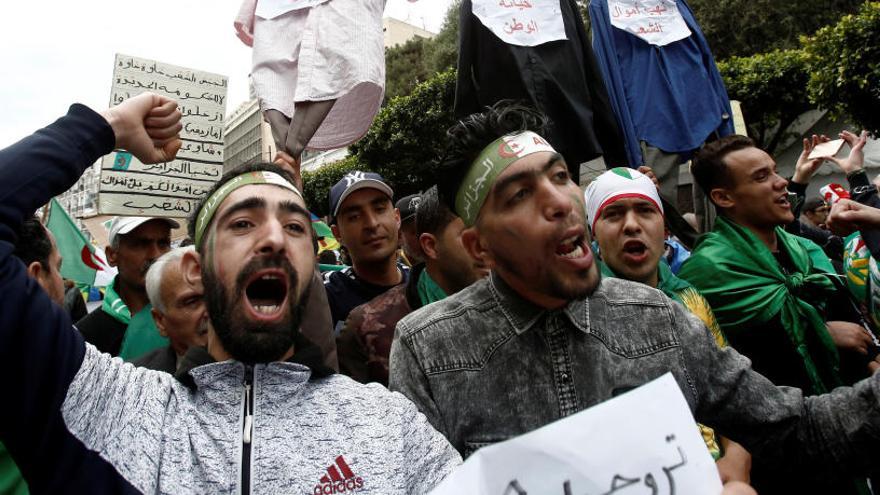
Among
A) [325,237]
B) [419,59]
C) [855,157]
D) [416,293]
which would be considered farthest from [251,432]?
[419,59]

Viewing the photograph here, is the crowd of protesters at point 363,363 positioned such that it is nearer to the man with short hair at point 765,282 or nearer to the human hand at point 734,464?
the human hand at point 734,464

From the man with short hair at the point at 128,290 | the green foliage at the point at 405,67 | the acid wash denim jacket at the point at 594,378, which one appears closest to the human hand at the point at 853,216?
the acid wash denim jacket at the point at 594,378

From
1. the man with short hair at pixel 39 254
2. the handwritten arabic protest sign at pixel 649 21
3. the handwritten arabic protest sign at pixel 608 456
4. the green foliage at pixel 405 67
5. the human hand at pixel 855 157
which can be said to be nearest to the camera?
the handwritten arabic protest sign at pixel 608 456

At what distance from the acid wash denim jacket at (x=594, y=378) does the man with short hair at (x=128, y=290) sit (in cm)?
227

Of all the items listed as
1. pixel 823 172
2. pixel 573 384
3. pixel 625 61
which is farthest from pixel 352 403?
pixel 823 172

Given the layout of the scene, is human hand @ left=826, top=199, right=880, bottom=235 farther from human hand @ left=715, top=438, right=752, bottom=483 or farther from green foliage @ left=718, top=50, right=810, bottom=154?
green foliage @ left=718, top=50, right=810, bottom=154

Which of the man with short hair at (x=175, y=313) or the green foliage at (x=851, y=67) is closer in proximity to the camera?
the man with short hair at (x=175, y=313)

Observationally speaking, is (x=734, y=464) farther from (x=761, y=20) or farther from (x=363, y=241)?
(x=761, y=20)

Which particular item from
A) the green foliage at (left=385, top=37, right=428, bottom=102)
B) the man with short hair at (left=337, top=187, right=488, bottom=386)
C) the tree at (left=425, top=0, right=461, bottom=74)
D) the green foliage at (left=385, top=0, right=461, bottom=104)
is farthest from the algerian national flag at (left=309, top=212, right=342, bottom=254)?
the green foliage at (left=385, top=37, right=428, bottom=102)

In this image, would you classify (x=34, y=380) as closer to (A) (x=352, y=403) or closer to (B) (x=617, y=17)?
(A) (x=352, y=403)

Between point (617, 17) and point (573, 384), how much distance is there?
9.30 ft

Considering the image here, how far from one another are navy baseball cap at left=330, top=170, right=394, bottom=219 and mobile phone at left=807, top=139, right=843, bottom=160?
304 cm

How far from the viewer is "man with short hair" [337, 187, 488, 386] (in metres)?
2.44

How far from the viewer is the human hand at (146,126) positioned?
160cm
